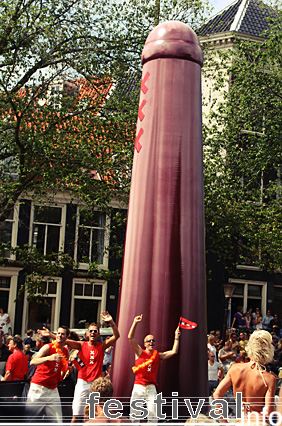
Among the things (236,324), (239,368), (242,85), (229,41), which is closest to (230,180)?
(242,85)

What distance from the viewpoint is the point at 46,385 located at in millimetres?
A: 8547

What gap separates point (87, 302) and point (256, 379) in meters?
20.2

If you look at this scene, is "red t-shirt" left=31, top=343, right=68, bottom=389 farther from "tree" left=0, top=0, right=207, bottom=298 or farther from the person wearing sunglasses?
"tree" left=0, top=0, right=207, bottom=298

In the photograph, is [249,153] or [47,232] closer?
[249,153]

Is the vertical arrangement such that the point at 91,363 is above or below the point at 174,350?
below

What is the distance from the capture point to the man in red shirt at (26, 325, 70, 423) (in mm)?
8336

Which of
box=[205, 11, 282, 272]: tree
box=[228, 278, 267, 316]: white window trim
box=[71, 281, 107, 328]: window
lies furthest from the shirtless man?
box=[228, 278, 267, 316]: white window trim

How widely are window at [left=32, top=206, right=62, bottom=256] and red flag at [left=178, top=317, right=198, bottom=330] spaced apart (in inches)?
613

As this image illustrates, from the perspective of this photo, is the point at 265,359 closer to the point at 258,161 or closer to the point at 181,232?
the point at 181,232

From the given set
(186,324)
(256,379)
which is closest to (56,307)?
(186,324)

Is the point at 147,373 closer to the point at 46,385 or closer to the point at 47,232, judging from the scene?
the point at 46,385

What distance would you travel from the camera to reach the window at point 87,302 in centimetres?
2527

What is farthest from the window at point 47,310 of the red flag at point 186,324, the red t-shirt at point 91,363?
the red t-shirt at point 91,363

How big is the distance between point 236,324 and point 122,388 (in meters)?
16.6
